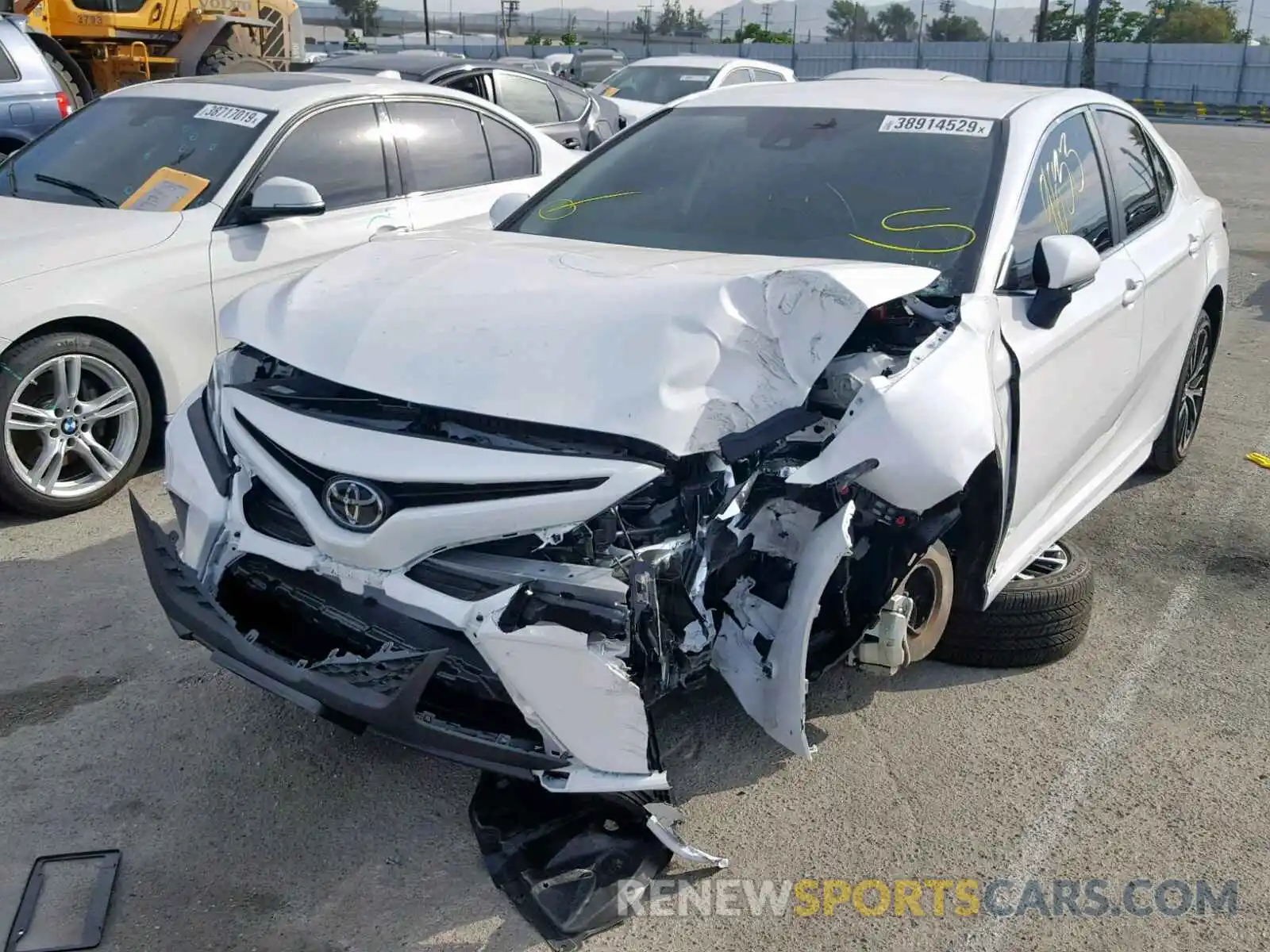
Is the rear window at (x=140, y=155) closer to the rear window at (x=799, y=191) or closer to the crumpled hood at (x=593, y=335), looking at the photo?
the rear window at (x=799, y=191)

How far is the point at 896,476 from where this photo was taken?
276 cm

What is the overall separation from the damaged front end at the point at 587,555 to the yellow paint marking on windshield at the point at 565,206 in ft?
4.41

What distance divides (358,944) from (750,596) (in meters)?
1.18

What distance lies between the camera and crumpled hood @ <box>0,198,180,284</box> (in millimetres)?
4738

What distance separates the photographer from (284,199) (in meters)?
5.12

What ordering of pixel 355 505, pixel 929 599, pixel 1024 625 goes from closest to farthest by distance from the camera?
1. pixel 355 505
2. pixel 929 599
3. pixel 1024 625

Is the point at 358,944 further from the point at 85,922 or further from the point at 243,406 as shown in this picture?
the point at 243,406

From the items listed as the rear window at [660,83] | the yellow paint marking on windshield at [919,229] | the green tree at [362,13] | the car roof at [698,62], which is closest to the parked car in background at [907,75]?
the yellow paint marking on windshield at [919,229]

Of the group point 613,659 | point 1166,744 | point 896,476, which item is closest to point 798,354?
point 896,476

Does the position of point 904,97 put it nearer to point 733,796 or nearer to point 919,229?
point 919,229

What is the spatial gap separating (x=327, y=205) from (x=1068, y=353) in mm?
3644

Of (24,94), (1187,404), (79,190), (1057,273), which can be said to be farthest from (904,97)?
(24,94)

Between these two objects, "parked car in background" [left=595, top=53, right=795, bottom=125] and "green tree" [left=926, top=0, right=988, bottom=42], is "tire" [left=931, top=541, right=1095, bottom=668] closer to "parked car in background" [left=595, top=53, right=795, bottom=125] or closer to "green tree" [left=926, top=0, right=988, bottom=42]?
"parked car in background" [left=595, top=53, right=795, bottom=125]

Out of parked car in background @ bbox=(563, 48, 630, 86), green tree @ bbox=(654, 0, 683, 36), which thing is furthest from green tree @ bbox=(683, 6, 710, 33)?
parked car in background @ bbox=(563, 48, 630, 86)
